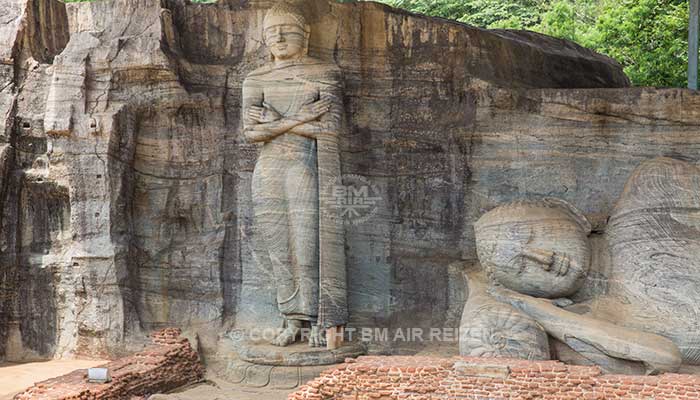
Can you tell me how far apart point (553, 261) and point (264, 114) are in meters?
2.94

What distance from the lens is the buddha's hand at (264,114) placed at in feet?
25.1

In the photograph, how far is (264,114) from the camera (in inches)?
302

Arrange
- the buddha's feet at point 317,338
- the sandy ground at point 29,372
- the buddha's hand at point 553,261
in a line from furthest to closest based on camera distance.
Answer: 1. the buddha's feet at point 317,338
2. the sandy ground at point 29,372
3. the buddha's hand at point 553,261

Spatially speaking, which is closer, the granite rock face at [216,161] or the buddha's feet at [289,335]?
the buddha's feet at [289,335]

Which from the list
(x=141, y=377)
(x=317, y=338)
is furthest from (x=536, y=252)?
(x=141, y=377)

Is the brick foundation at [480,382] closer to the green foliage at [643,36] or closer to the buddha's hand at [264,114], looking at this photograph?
the buddha's hand at [264,114]

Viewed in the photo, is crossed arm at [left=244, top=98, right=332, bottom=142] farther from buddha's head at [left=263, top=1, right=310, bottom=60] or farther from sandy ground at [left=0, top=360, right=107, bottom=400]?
sandy ground at [left=0, top=360, right=107, bottom=400]

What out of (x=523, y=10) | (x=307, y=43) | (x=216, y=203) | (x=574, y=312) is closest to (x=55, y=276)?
(x=216, y=203)

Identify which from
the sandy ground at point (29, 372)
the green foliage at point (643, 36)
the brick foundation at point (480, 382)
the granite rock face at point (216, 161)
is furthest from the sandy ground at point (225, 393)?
the green foliage at point (643, 36)

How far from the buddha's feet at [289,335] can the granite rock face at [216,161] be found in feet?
1.48

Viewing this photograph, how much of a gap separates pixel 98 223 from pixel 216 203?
1.18 m

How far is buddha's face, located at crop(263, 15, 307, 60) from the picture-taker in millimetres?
7699

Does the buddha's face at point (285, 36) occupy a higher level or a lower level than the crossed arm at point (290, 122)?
higher

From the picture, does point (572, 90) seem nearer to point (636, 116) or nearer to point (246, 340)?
point (636, 116)
